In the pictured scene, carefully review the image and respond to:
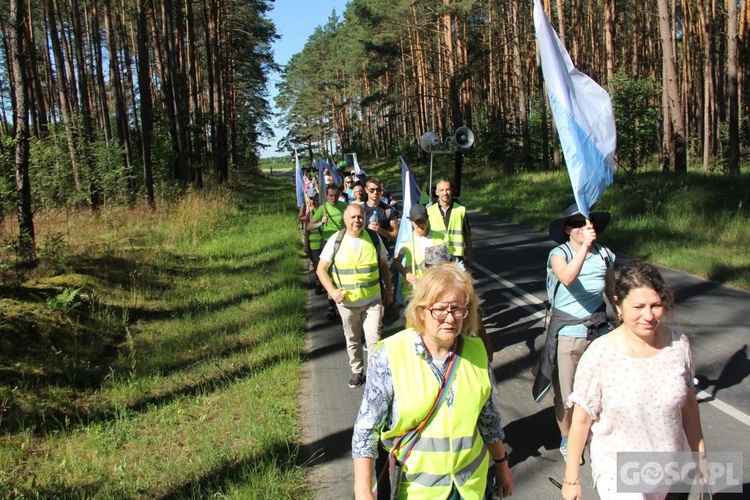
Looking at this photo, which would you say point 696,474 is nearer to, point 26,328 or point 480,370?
point 480,370

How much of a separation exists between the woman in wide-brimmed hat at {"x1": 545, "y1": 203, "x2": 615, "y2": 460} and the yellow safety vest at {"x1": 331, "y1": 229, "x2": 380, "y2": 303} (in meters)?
2.08

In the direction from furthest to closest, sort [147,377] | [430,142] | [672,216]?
[672,216], [430,142], [147,377]

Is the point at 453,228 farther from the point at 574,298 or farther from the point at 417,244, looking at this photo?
the point at 574,298

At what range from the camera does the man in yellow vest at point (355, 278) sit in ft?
18.4

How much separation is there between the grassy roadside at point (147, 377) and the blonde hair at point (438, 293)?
6.46ft

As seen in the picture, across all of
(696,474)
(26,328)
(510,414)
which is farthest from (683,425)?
(26,328)

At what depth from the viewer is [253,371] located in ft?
20.5

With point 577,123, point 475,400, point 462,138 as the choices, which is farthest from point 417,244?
point 475,400

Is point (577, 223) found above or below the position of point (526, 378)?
above

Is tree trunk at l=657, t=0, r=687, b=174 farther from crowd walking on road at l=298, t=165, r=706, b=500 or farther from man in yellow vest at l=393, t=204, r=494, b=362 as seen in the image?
crowd walking on road at l=298, t=165, r=706, b=500

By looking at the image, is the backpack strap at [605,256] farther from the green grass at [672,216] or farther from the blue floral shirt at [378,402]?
the green grass at [672,216]

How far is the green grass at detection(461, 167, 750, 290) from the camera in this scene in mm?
10180

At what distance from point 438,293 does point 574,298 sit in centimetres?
189

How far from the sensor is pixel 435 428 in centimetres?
229
